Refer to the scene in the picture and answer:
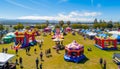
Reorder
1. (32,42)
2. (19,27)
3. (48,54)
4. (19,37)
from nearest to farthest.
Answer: (48,54) < (19,37) < (32,42) < (19,27)

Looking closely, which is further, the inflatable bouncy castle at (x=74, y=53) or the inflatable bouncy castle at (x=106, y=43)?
the inflatable bouncy castle at (x=106, y=43)

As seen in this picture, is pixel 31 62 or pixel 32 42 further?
pixel 32 42

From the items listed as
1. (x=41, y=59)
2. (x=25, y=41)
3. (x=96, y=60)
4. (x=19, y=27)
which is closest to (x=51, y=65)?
(x=41, y=59)

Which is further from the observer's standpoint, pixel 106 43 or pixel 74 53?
pixel 106 43

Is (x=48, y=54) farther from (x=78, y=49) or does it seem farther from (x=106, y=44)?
(x=106, y=44)

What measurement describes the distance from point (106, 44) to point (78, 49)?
54.0 feet

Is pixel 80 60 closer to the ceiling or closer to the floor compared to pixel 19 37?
closer to the floor

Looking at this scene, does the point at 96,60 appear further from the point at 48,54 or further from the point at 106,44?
the point at 106,44

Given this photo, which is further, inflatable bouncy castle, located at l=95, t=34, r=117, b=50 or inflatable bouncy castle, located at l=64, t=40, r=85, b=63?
inflatable bouncy castle, located at l=95, t=34, r=117, b=50

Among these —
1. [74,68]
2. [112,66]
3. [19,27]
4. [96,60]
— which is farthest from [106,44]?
[19,27]

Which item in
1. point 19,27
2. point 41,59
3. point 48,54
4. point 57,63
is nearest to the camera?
point 57,63

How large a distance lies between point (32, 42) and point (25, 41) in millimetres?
4362

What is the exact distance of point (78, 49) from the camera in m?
32.6

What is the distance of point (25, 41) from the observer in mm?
46812
